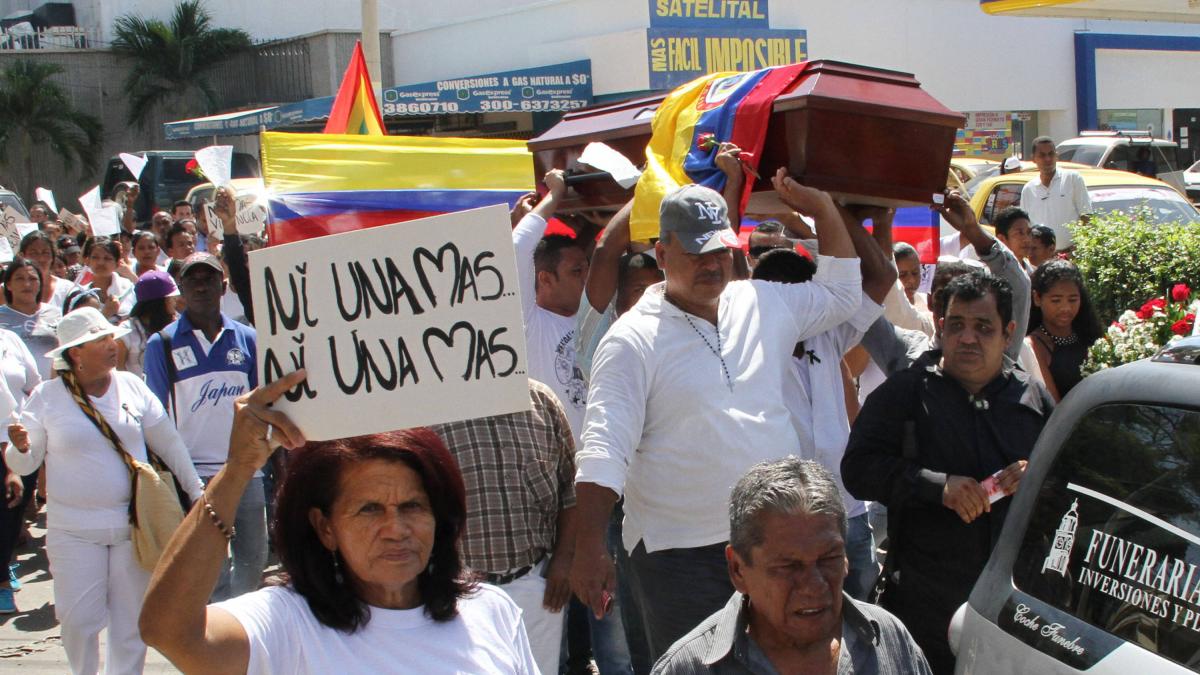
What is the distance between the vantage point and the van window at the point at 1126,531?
2.61m

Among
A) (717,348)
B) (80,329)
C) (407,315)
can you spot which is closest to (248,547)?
(80,329)

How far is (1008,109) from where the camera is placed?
26672mm

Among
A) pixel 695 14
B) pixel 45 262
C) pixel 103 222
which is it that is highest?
pixel 695 14

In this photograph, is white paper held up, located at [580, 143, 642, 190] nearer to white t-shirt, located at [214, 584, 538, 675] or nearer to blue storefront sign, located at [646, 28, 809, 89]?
white t-shirt, located at [214, 584, 538, 675]

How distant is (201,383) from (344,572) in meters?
4.00

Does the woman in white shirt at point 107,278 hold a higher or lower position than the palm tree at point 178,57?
lower

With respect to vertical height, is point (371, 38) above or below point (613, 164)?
above

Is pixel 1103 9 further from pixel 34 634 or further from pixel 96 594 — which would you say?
pixel 34 634

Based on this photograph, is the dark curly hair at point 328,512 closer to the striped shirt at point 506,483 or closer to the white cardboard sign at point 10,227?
the striped shirt at point 506,483

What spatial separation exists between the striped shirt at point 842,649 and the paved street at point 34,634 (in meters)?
4.33

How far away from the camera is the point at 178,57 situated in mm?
33719

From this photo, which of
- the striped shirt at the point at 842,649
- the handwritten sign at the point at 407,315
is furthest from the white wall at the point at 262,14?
the striped shirt at the point at 842,649

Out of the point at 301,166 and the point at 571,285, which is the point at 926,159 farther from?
the point at 301,166

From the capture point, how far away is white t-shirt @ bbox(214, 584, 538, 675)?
249 centimetres
